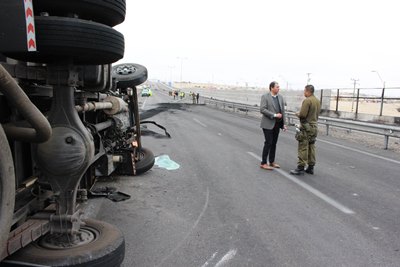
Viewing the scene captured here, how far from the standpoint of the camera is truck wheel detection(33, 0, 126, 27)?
3.04 meters

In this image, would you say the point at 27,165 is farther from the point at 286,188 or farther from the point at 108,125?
Answer: the point at 286,188

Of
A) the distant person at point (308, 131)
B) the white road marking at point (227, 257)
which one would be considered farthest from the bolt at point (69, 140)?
the distant person at point (308, 131)

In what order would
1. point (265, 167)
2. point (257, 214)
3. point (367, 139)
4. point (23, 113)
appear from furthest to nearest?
point (367, 139) → point (265, 167) → point (257, 214) → point (23, 113)

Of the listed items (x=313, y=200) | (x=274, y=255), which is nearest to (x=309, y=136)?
(x=313, y=200)

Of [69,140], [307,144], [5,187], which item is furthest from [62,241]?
[307,144]

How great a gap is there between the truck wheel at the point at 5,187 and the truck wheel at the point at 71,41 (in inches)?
34.5

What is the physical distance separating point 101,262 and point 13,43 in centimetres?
175

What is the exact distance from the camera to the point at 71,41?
3035 mm

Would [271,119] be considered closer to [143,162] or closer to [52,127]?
[143,162]

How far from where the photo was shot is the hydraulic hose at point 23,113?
7.70 feet

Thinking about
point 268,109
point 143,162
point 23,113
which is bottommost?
point 143,162

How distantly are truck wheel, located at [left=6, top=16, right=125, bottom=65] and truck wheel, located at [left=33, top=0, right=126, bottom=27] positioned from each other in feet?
0.38

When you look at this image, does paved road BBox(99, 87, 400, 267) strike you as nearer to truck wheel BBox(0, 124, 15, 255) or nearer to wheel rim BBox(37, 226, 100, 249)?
wheel rim BBox(37, 226, 100, 249)

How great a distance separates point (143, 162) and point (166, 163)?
4.62ft
